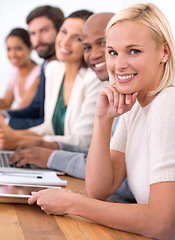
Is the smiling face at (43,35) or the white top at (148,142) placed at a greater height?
the smiling face at (43,35)

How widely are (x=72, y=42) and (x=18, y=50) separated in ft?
4.88

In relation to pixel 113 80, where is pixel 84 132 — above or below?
below

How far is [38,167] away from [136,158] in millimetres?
535

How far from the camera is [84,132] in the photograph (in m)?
1.89

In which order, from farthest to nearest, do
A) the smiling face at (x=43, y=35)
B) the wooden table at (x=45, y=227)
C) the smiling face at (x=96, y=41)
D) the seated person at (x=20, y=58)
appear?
the seated person at (x=20, y=58) → the smiling face at (x=43, y=35) → the smiling face at (x=96, y=41) → the wooden table at (x=45, y=227)

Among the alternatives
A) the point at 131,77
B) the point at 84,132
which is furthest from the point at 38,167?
the point at 131,77

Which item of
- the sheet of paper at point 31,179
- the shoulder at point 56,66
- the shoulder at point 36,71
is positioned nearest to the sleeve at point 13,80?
the shoulder at point 36,71

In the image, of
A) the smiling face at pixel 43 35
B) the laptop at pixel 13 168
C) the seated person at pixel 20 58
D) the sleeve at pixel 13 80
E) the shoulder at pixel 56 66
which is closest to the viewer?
the laptop at pixel 13 168

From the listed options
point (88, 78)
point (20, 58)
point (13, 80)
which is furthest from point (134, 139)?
point (13, 80)

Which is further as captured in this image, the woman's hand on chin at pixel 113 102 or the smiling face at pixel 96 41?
the smiling face at pixel 96 41

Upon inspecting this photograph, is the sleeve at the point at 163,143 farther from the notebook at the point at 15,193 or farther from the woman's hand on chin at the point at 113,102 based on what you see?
the notebook at the point at 15,193

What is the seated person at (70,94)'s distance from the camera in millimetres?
1901

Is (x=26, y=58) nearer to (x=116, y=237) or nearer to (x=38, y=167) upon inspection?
(x=38, y=167)

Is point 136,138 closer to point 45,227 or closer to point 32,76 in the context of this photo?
point 45,227
